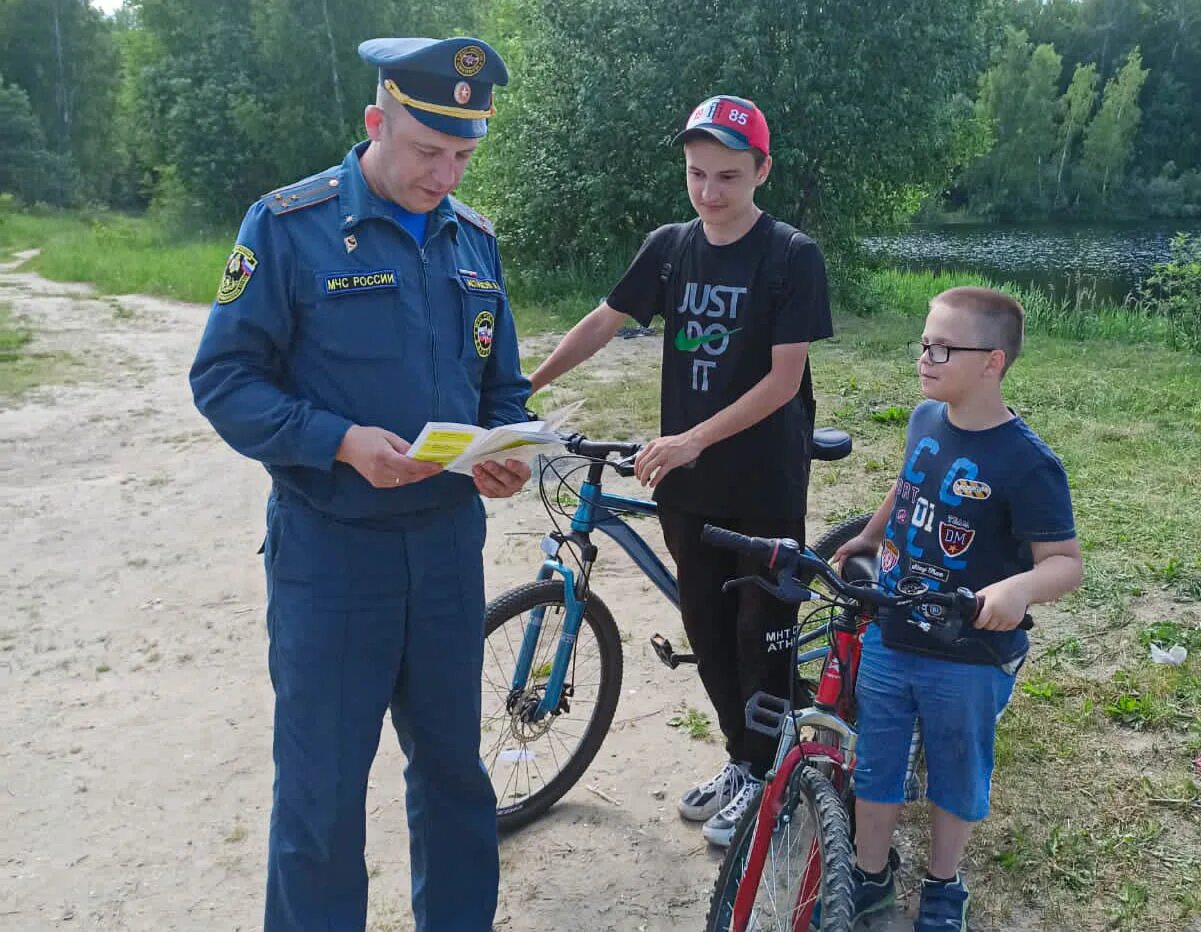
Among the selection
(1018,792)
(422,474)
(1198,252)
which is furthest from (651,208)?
(422,474)

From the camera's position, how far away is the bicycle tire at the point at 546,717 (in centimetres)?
321

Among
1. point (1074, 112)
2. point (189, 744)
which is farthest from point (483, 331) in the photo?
point (1074, 112)

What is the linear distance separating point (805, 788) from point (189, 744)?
8.48 ft

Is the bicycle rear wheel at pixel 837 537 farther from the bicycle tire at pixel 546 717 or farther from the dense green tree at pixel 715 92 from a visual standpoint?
the dense green tree at pixel 715 92

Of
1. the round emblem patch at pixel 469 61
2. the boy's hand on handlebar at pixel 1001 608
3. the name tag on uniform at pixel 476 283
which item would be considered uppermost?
the round emblem patch at pixel 469 61

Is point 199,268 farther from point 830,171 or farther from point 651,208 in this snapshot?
point 830,171

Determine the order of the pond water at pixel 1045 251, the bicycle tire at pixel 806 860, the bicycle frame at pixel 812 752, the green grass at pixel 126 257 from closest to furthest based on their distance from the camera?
the bicycle tire at pixel 806 860 → the bicycle frame at pixel 812 752 → the green grass at pixel 126 257 → the pond water at pixel 1045 251

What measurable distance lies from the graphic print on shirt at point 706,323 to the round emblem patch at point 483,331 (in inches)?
29.9

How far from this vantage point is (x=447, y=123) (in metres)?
2.09

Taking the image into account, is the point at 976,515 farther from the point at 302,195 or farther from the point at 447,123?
the point at 302,195

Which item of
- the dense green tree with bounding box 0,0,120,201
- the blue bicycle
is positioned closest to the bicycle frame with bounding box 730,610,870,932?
the blue bicycle

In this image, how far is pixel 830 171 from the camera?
14.0 meters

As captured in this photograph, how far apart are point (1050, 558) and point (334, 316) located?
1.59m

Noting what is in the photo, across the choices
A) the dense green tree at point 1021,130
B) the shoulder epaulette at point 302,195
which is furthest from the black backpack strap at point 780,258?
the dense green tree at point 1021,130
